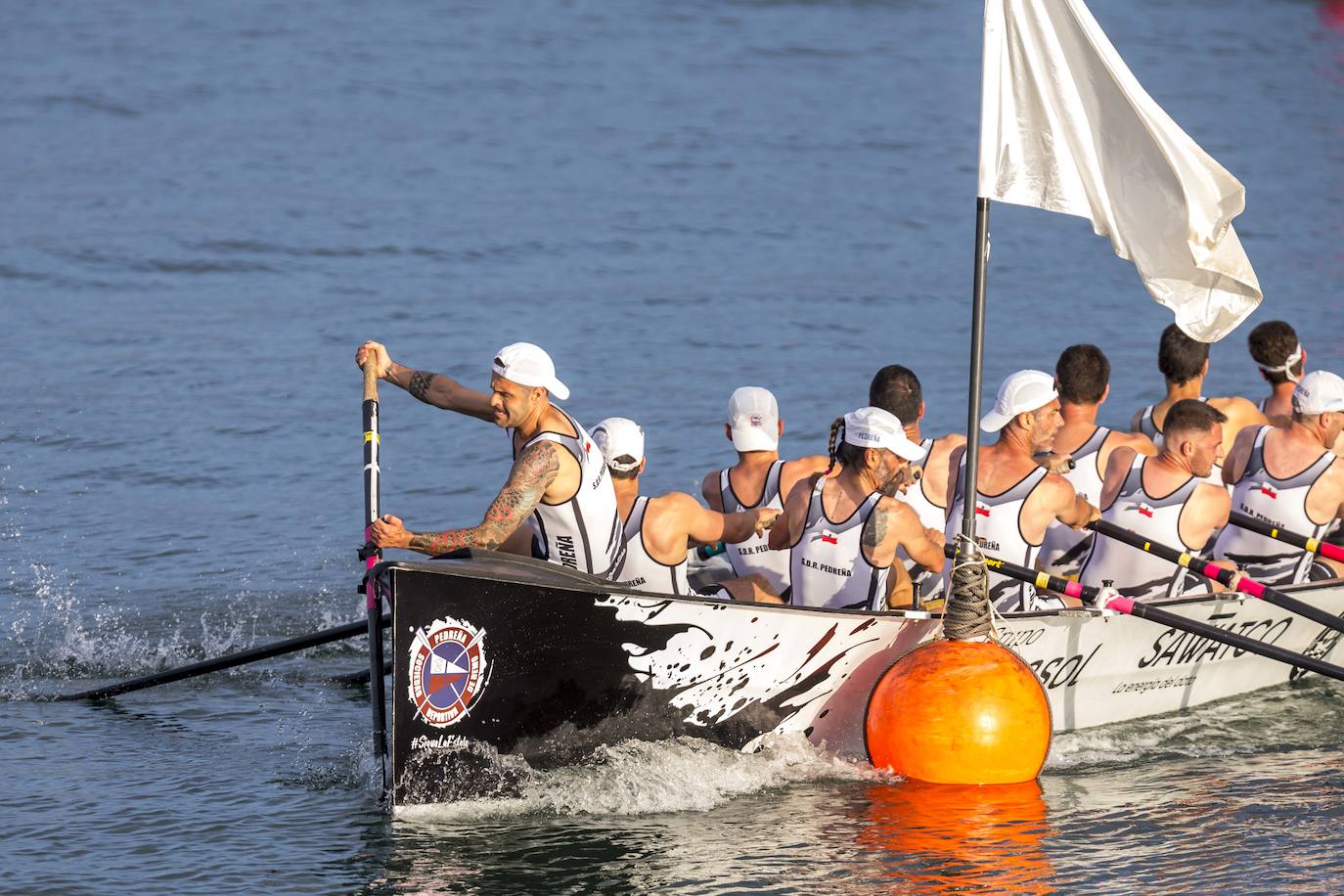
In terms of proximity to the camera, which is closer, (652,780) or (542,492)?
(542,492)

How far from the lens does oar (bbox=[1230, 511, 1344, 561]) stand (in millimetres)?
11652

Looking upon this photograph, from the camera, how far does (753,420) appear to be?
11070mm

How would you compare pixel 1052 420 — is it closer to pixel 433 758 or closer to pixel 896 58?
pixel 433 758

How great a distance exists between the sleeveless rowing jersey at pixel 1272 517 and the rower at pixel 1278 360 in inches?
42.4

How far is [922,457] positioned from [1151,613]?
1.69m

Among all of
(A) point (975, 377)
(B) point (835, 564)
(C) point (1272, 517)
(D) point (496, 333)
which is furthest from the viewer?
(D) point (496, 333)

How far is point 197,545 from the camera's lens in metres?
14.9

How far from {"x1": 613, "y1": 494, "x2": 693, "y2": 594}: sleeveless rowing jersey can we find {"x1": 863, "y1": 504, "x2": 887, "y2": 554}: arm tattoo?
3.55 feet

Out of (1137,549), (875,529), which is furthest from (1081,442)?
(875,529)

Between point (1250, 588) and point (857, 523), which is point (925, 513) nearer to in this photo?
point (857, 523)

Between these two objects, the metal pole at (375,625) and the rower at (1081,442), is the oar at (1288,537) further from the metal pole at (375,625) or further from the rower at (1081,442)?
the metal pole at (375,625)

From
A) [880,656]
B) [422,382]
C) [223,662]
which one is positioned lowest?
[223,662]

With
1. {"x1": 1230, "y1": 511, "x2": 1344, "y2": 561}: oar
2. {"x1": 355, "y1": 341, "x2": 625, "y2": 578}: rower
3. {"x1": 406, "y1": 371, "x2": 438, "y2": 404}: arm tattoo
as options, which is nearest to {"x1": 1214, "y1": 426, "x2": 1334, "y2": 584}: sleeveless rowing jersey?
{"x1": 1230, "y1": 511, "x2": 1344, "y2": 561}: oar

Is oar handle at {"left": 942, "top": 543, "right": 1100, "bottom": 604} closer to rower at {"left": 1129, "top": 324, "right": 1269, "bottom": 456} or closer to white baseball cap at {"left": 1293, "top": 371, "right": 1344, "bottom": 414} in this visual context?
white baseball cap at {"left": 1293, "top": 371, "right": 1344, "bottom": 414}
